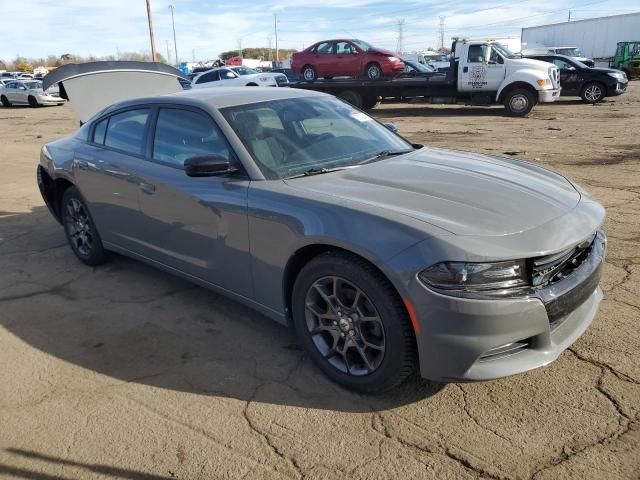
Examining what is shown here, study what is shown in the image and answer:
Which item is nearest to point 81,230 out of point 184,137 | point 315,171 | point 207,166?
point 184,137

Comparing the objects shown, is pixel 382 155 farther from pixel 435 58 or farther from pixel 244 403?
pixel 435 58

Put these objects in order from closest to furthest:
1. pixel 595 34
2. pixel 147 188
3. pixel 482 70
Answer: pixel 147 188
pixel 482 70
pixel 595 34

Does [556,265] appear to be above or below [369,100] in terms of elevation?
above

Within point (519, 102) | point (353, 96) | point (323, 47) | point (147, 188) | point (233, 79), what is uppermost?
point (323, 47)

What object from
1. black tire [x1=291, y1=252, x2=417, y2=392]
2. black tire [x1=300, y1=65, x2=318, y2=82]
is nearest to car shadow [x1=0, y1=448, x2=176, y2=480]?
black tire [x1=291, y1=252, x2=417, y2=392]

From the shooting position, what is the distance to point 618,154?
993 centimetres

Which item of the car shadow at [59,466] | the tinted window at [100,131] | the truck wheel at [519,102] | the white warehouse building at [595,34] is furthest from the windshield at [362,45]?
the white warehouse building at [595,34]

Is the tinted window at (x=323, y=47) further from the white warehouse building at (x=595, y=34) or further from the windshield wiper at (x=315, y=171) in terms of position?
the white warehouse building at (x=595, y=34)

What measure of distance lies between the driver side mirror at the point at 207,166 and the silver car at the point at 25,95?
92.2 feet

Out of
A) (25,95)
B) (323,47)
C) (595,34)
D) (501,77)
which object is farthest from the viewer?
(595,34)

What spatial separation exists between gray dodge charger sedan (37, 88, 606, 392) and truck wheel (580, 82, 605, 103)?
58.5ft

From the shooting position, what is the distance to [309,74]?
20359 millimetres

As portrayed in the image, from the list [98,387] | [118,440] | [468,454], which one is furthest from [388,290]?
[98,387]

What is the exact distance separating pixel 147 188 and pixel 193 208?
0.59m
